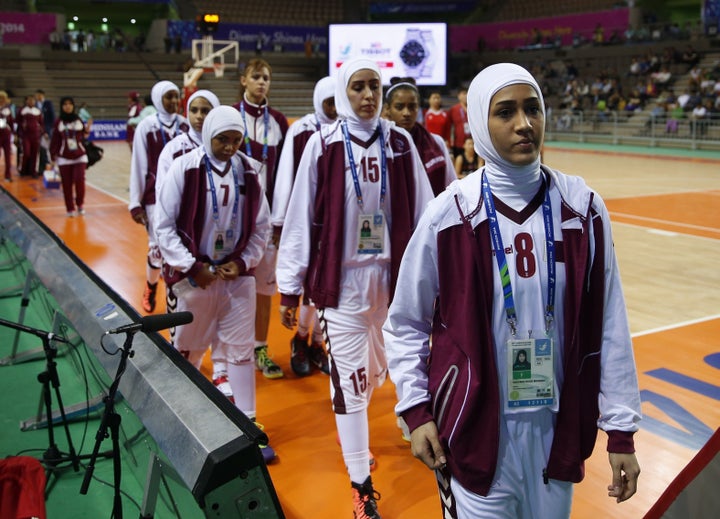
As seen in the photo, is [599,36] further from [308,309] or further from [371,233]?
[371,233]

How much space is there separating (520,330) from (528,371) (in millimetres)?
121

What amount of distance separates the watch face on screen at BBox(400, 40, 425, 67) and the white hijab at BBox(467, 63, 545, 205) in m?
19.4

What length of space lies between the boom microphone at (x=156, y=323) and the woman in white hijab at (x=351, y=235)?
108 centimetres

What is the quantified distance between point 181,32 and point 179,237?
124ft

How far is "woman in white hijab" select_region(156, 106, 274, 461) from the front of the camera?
434 cm

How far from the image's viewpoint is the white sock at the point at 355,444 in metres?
3.71

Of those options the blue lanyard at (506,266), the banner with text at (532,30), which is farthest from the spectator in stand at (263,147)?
the banner with text at (532,30)

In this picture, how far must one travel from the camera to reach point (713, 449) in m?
2.08

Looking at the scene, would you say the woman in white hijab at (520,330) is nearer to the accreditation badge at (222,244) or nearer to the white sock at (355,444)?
the white sock at (355,444)

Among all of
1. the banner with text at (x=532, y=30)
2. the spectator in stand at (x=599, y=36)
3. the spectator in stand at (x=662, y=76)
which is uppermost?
the banner with text at (x=532, y=30)

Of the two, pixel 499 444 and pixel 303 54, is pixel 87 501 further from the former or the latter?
pixel 303 54

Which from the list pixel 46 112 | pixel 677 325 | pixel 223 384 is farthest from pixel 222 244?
pixel 46 112

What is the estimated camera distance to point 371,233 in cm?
386

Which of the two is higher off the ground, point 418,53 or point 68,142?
point 418,53
